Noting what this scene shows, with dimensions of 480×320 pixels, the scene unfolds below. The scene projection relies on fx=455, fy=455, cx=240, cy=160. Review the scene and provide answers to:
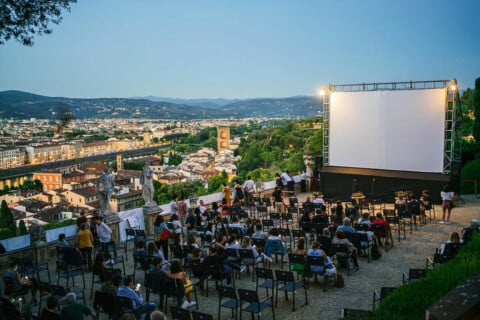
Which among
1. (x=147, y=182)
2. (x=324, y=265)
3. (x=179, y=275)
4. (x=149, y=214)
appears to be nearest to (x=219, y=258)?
(x=179, y=275)

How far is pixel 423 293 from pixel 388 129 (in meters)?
14.1

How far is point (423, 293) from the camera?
4.21 meters

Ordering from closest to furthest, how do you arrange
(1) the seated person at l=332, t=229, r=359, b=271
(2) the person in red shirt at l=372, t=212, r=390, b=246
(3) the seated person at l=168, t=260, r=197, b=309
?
(3) the seated person at l=168, t=260, r=197, b=309
(1) the seated person at l=332, t=229, r=359, b=271
(2) the person in red shirt at l=372, t=212, r=390, b=246

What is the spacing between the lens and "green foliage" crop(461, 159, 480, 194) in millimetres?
20422

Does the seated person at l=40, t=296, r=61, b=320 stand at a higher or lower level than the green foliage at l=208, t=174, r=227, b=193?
higher

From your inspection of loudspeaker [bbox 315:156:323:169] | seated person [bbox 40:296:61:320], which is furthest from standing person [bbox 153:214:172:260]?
loudspeaker [bbox 315:156:323:169]

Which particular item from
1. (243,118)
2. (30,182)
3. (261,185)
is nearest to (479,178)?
(261,185)

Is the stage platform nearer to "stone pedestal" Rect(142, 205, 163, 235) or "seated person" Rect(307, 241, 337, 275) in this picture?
"stone pedestal" Rect(142, 205, 163, 235)

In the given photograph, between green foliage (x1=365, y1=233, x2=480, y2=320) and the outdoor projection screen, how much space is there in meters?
12.1

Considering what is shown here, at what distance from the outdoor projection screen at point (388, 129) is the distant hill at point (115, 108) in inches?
185

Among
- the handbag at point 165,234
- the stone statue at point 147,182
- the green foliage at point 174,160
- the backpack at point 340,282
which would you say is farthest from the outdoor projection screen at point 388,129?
the green foliage at point 174,160

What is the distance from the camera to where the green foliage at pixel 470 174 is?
20.4m

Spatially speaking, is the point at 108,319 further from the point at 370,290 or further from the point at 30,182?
the point at 30,182

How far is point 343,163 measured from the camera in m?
19.0
